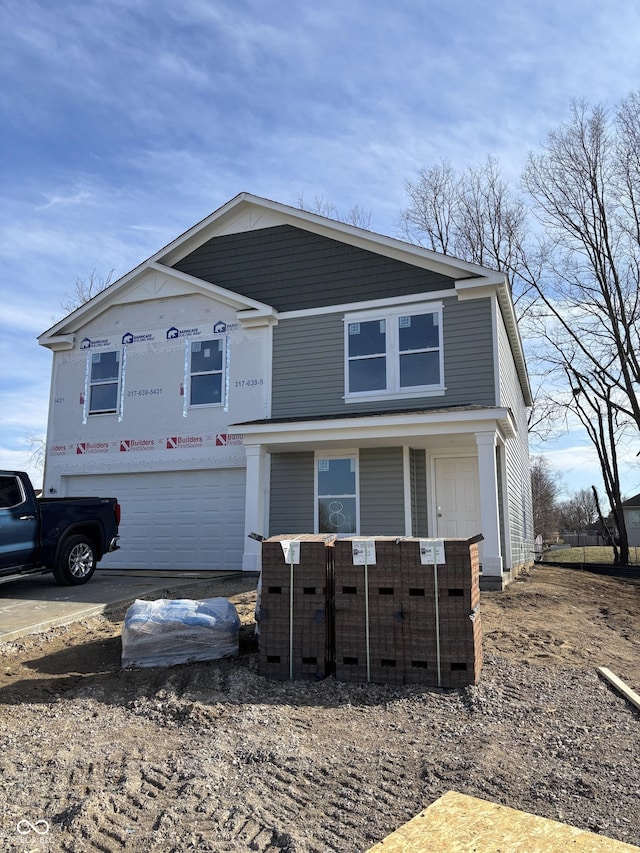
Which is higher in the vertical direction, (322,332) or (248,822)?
(322,332)

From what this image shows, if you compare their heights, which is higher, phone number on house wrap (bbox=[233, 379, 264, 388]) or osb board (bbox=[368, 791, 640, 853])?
phone number on house wrap (bbox=[233, 379, 264, 388])

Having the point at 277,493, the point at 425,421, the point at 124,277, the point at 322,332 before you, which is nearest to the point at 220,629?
the point at 425,421

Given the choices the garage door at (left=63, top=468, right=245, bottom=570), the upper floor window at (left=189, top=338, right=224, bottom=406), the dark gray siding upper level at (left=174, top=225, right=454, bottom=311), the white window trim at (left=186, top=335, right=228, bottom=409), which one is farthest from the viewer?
the upper floor window at (left=189, top=338, right=224, bottom=406)

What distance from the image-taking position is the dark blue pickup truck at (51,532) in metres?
8.74

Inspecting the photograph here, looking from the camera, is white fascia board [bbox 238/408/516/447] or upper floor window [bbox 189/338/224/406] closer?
white fascia board [bbox 238/408/516/447]

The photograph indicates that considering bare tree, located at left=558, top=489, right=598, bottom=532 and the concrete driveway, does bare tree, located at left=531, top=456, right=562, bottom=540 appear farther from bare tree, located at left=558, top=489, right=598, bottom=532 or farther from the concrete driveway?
the concrete driveway

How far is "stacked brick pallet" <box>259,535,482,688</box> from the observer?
554 cm

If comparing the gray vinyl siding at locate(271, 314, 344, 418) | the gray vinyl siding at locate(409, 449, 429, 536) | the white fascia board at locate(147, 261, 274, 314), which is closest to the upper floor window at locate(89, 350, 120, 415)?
the white fascia board at locate(147, 261, 274, 314)

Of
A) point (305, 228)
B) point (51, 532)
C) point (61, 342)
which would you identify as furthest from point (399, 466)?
point (61, 342)

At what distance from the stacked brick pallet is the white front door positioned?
6650 mm

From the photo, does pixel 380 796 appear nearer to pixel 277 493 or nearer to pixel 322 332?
pixel 277 493

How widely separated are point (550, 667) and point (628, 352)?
63.3 feet

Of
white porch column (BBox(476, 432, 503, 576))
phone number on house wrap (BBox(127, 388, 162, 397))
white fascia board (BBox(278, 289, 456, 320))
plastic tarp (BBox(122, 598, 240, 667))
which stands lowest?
plastic tarp (BBox(122, 598, 240, 667))

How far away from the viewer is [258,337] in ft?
45.5
